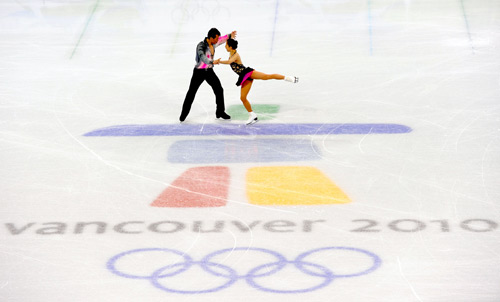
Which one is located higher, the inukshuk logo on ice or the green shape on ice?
the green shape on ice

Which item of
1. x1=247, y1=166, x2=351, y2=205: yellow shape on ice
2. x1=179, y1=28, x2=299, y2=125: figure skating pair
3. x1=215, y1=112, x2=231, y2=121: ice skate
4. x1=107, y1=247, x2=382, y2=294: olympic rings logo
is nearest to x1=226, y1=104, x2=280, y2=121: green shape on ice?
x1=215, y1=112, x2=231, y2=121: ice skate

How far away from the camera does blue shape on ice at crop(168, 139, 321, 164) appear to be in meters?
9.46

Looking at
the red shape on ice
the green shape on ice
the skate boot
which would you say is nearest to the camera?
the red shape on ice

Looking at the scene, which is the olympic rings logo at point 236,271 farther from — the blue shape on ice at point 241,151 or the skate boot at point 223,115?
the skate boot at point 223,115

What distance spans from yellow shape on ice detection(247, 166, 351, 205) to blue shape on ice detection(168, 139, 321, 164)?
1.53 feet

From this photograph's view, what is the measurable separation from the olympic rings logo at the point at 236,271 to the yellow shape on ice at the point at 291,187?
1290 mm

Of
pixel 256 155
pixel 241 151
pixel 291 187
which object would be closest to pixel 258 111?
pixel 241 151

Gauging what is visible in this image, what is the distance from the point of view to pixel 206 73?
36.4 ft

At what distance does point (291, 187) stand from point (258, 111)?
350 centimetres

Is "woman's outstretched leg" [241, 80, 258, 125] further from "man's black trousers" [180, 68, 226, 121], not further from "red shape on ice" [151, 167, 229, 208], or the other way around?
"red shape on ice" [151, 167, 229, 208]

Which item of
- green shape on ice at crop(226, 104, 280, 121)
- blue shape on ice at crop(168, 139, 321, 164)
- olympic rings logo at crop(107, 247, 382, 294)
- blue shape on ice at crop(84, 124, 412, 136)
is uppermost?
green shape on ice at crop(226, 104, 280, 121)

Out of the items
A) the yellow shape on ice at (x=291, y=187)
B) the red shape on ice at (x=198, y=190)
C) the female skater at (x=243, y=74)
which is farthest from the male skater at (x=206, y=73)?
the yellow shape on ice at (x=291, y=187)

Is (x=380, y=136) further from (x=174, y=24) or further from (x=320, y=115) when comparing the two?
(x=174, y=24)

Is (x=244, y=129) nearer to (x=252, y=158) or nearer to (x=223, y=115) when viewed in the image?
(x=223, y=115)
